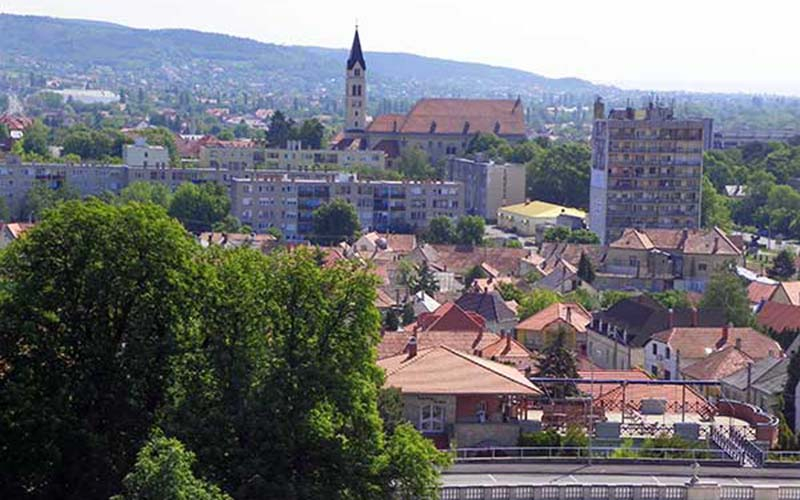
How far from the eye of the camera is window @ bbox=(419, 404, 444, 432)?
85.5ft

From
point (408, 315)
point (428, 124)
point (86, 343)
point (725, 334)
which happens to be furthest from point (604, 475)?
point (428, 124)

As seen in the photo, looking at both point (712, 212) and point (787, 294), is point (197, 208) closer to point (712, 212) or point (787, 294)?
point (712, 212)

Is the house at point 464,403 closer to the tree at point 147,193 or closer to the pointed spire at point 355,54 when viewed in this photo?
the tree at point 147,193

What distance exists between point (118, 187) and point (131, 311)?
224 ft

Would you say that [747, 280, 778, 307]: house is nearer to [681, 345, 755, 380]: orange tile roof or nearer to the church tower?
[681, 345, 755, 380]: orange tile roof

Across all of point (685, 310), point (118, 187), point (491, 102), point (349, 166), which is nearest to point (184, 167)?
point (118, 187)

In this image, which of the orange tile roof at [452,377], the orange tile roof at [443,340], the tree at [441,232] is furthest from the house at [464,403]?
the tree at [441,232]

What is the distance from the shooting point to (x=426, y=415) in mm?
26172

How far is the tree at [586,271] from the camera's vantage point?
59.8 metres

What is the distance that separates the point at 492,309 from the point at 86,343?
88.7 ft

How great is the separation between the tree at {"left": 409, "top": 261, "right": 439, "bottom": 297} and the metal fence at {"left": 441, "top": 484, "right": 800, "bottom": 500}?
3350cm

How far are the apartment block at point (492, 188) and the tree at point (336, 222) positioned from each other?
1630cm

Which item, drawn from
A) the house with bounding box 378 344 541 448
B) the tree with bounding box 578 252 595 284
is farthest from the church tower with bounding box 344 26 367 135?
the house with bounding box 378 344 541 448

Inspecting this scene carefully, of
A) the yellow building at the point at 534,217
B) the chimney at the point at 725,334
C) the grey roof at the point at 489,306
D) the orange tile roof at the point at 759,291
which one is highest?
the chimney at the point at 725,334
